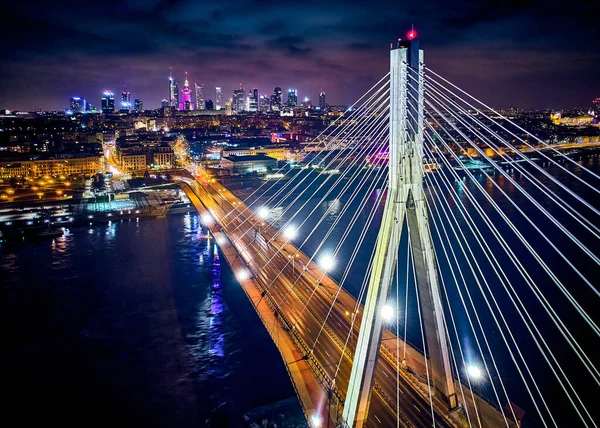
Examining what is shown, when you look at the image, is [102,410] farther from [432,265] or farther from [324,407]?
[432,265]

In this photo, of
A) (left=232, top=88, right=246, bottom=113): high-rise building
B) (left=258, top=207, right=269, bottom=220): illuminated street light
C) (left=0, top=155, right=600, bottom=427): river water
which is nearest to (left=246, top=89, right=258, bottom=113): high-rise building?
(left=232, top=88, right=246, bottom=113): high-rise building

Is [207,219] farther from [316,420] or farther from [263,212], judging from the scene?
[316,420]

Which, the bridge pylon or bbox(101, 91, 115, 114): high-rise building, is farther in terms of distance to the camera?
bbox(101, 91, 115, 114): high-rise building

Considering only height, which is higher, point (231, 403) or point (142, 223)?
point (142, 223)

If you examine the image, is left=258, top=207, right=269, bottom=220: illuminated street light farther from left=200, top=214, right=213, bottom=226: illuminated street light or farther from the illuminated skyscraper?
the illuminated skyscraper

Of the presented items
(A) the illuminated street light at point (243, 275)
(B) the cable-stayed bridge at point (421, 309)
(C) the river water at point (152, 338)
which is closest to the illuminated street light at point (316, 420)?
(B) the cable-stayed bridge at point (421, 309)

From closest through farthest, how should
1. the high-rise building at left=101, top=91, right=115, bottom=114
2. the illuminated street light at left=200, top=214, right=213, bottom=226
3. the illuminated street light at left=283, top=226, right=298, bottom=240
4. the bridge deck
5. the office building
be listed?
the bridge deck
the illuminated street light at left=283, top=226, right=298, bottom=240
the illuminated street light at left=200, top=214, right=213, bottom=226
the office building
the high-rise building at left=101, top=91, right=115, bottom=114

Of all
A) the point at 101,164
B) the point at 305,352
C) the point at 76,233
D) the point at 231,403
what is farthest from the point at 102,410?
the point at 101,164
